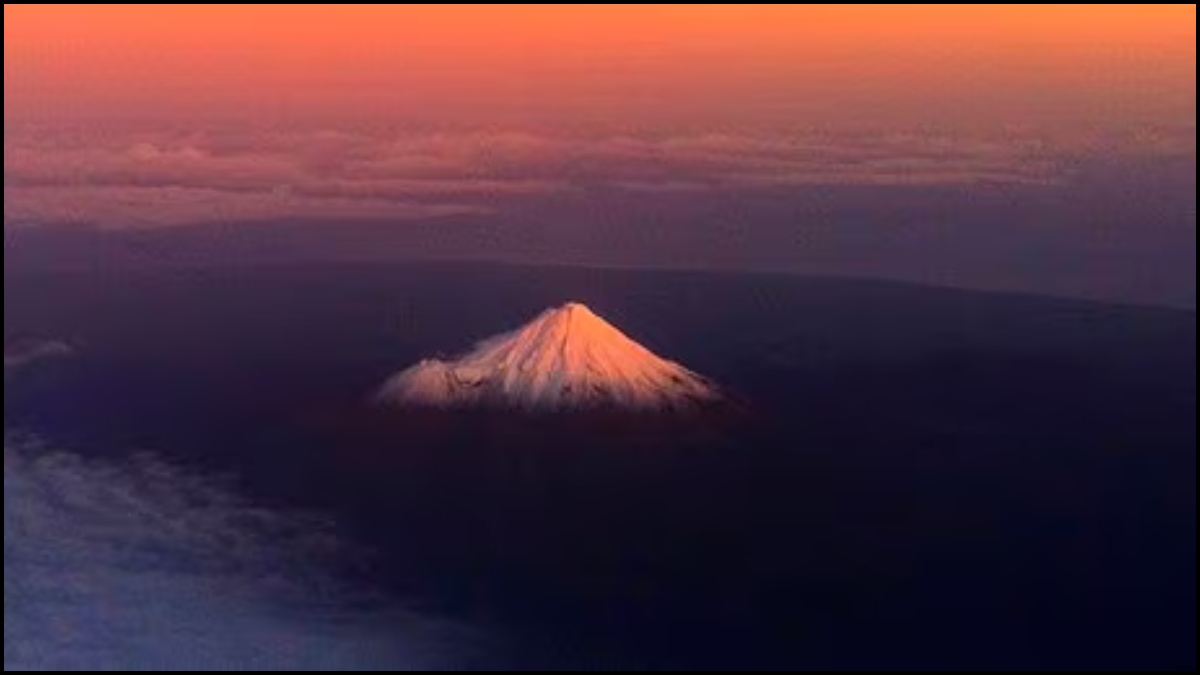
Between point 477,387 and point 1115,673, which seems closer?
point 1115,673

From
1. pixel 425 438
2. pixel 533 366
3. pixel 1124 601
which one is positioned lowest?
pixel 1124 601

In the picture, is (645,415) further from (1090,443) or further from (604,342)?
(1090,443)

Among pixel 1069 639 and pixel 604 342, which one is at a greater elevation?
pixel 604 342

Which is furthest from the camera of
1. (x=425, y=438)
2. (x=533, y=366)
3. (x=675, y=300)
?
(x=675, y=300)

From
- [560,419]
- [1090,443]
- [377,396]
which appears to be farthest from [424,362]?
[1090,443]

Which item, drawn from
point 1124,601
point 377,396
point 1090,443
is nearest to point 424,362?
point 377,396

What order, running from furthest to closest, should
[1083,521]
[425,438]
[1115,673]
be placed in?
[425,438], [1083,521], [1115,673]
